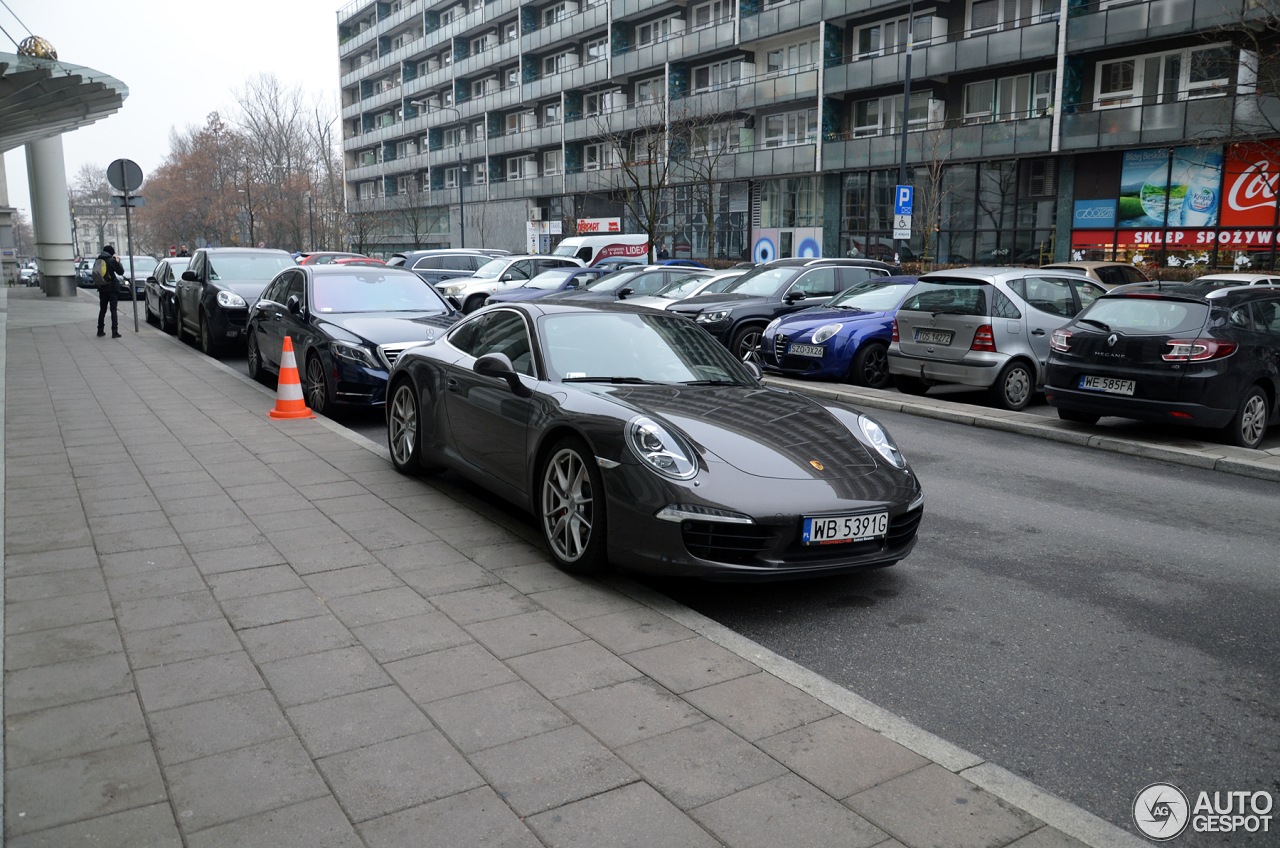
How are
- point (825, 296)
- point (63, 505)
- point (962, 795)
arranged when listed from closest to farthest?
point (962, 795)
point (63, 505)
point (825, 296)

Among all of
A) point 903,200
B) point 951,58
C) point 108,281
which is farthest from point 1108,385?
point 951,58

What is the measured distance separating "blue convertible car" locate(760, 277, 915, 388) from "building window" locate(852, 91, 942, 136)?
2314cm

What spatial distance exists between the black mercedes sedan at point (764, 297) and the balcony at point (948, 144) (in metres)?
17.6

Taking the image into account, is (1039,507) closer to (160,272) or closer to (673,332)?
(673,332)

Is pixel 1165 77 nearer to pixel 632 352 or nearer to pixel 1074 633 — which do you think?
pixel 632 352

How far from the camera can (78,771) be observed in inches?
122

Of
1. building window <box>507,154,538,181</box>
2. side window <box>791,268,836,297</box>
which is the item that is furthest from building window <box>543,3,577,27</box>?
side window <box>791,268,836,297</box>

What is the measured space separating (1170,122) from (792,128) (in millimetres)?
16104

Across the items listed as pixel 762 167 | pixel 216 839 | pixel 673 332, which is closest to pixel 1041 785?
pixel 216 839

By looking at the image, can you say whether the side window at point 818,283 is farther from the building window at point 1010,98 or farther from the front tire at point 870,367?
the building window at point 1010,98

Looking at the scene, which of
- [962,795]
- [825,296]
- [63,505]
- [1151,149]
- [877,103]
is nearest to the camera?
[962,795]

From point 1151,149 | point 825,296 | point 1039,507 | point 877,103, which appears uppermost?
point 877,103

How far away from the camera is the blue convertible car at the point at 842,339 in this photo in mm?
13328

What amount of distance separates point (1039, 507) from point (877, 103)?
33.1 meters
